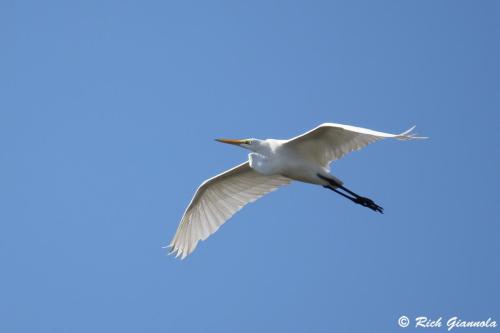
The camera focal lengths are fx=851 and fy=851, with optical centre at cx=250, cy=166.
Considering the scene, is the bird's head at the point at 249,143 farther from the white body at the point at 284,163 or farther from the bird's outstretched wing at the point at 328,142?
the bird's outstretched wing at the point at 328,142

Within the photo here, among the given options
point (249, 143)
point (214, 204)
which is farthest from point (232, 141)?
point (214, 204)

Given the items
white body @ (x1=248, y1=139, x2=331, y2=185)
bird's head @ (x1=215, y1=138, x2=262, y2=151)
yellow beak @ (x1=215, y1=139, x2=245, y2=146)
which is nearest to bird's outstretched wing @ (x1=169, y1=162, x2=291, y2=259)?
yellow beak @ (x1=215, y1=139, x2=245, y2=146)

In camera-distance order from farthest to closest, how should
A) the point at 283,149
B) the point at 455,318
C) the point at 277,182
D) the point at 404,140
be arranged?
the point at 277,182, the point at 283,149, the point at 455,318, the point at 404,140

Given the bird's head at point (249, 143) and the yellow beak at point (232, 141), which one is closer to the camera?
the bird's head at point (249, 143)

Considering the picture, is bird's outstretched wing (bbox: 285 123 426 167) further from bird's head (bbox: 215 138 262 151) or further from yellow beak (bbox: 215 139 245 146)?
yellow beak (bbox: 215 139 245 146)

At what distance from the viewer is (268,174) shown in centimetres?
1390

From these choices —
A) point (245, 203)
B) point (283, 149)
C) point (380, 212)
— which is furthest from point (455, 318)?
point (245, 203)

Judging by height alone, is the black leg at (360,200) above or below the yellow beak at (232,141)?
below

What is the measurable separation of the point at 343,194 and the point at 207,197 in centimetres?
272

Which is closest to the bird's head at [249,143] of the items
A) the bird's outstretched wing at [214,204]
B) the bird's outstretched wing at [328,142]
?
the bird's outstretched wing at [328,142]

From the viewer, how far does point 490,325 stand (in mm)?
11547

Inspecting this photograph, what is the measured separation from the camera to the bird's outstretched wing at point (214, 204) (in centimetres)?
1538

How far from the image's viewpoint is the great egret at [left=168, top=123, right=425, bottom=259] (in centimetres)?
1322

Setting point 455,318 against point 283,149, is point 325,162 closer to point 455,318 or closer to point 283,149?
point 283,149
